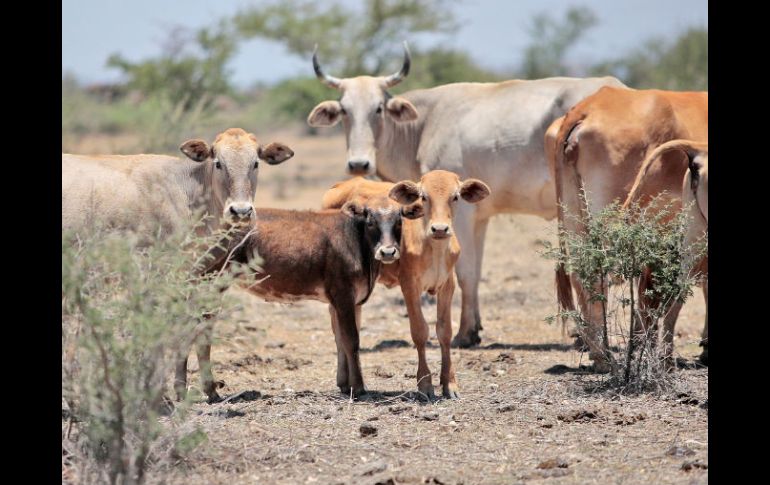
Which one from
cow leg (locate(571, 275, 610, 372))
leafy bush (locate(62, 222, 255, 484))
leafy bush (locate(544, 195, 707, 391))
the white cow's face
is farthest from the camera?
the white cow's face

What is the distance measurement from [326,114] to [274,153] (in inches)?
119

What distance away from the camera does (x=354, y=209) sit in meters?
8.66

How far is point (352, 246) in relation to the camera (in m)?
8.61

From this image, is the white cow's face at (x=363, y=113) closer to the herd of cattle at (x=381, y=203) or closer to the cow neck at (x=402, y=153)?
the cow neck at (x=402, y=153)

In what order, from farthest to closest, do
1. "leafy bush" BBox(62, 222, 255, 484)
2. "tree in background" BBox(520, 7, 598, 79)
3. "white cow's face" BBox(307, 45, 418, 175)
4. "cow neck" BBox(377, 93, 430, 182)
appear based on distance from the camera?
"tree in background" BBox(520, 7, 598, 79), "cow neck" BBox(377, 93, 430, 182), "white cow's face" BBox(307, 45, 418, 175), "leafy bush" BBox(62, 222, 255, 484)

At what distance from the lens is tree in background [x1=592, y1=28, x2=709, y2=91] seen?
91.9ft

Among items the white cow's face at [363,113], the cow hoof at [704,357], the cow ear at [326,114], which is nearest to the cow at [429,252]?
the cow hoof at [704,357]

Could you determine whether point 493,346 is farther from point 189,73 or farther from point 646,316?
point 189,73

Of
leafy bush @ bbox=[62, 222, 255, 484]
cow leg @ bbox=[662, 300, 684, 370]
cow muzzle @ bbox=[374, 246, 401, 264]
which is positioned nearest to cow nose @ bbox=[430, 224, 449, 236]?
cow muzzle @ bbox=[374, 246, 401, 264]

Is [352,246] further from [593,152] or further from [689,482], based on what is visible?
[689,482]

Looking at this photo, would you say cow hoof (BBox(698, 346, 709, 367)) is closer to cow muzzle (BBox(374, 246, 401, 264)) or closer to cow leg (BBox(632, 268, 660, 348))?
cow leg (BBox(632, 268, 660, 348))

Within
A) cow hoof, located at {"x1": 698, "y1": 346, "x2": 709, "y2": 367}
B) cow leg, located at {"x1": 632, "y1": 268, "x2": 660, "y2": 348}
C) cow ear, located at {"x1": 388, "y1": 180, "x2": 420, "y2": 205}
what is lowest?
cow hoof, located at {"x1": 698, "y1": 346, "x2": 709, "y2": 367}

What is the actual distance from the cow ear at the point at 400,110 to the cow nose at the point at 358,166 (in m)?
0.78

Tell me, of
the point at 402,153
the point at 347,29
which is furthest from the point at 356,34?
the point at 402,153
